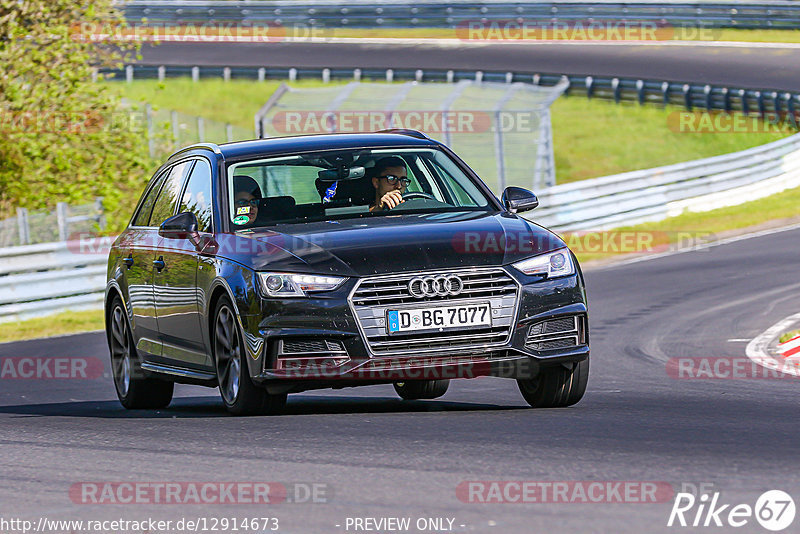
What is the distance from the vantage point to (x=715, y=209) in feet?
91.8

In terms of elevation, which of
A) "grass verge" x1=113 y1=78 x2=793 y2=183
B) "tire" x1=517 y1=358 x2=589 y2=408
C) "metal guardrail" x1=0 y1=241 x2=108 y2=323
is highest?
"tire" x1=517 y1=358 x2=589 y2=408

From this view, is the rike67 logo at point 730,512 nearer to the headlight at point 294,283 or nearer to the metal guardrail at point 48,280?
the headlight at point 294,283

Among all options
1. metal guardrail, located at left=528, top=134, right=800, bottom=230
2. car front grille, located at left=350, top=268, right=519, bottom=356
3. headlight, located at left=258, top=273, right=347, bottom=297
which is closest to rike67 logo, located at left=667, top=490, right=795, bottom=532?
car front grille, located at left=350, top=268, right=519, bottom=356

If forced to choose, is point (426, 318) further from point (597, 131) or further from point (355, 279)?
point (597, 131)

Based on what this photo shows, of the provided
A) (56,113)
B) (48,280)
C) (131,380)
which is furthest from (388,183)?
(56,113)

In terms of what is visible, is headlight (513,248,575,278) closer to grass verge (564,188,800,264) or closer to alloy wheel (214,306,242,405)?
alloy wheel (214,306,242,405)

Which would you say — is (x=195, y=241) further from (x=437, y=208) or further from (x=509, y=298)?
(x=509, y=298)

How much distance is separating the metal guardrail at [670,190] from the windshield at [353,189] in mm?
14780

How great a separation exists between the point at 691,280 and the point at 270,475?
13177 mm

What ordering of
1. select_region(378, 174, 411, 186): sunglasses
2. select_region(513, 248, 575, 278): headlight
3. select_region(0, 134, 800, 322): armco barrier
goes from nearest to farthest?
select_region(513, 248, 575, 278): headlight < select_region(378, 174, 411, 186): sunglasses < select_region(0, 134, 800, 322): armco barrier

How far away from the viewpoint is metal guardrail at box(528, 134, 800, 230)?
25375 mm

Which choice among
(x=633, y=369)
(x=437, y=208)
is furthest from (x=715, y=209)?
(x=437, y=208)

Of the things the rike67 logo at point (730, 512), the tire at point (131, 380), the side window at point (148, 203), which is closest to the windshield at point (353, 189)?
the side window at point (148, 203)

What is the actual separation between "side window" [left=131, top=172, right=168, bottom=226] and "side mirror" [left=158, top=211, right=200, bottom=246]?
4.68ft
